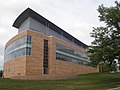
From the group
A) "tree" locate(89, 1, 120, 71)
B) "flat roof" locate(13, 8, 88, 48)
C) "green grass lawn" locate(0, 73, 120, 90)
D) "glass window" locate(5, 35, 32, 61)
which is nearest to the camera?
"green grass lawn" locate(0, 73, 120, 90)

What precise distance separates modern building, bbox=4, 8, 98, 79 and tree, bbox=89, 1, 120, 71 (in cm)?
2060

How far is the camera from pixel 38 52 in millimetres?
58875

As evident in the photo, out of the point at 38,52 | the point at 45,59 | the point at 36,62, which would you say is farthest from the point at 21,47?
the point at 45,59

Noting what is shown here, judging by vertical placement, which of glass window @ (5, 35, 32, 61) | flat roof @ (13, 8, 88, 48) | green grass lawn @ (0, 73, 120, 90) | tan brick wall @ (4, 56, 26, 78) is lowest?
green grass lawn @ (0, 73, 120, 90)

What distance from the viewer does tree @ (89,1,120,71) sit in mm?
31400

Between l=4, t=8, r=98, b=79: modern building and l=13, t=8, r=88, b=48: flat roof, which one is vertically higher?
l=13, t=8, r=88, b=48: flat roof

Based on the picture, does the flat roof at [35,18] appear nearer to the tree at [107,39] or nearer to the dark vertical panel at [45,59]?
the dark vertical panel at [45,59]

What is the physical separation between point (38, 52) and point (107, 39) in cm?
2881

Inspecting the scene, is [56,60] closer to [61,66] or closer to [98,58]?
[61,66]

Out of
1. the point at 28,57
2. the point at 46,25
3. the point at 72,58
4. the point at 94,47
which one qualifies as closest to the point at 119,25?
the point at 94,47

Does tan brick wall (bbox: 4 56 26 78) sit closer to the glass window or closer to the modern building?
the modern building

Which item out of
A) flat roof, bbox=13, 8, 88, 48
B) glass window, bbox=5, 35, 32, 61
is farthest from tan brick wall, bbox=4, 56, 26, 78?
flat roof, bbox=13, 8, 88, 48

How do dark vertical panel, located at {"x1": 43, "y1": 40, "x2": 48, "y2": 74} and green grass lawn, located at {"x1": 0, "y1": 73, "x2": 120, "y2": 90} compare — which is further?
dark vertical panel, located at {"x1": 43, "y1": 40, "x2": 48, "y2": 74}

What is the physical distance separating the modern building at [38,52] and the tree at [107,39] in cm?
2060
